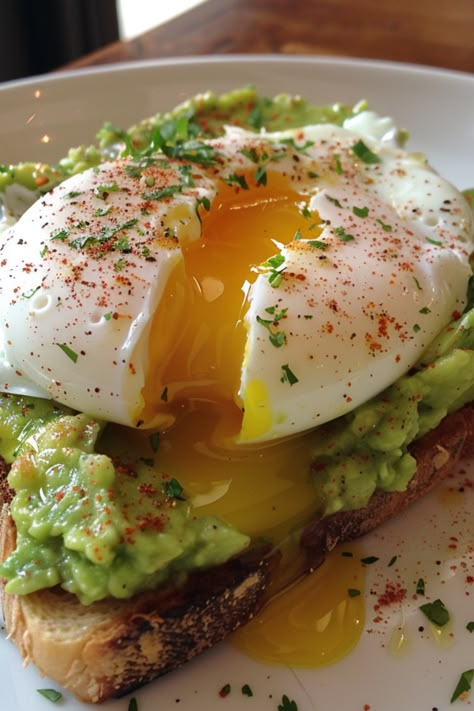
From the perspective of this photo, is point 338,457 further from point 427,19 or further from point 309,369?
point 427,19

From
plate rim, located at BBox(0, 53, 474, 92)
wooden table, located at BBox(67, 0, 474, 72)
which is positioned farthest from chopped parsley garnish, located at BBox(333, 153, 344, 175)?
wooden table, located at BBox(67, 0, 474, 72)

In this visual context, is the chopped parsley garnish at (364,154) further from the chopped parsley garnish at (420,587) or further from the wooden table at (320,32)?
the wooden table at (320,32)

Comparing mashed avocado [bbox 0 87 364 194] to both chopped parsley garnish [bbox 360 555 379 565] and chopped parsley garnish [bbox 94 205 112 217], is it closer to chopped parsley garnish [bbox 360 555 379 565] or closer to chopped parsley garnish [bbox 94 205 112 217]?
chopped parsley garnish [bbox 94 205 112 217]

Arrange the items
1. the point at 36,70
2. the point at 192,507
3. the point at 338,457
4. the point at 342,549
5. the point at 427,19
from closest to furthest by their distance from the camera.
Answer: the point at 192,507
the point at 338,457
the point at 342,549
the point at 427,19
the point at 36,70

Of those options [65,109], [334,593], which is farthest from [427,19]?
[334,593]

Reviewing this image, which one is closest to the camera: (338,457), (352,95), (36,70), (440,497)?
(338,457)

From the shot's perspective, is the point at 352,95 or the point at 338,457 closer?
the point at 338,457
